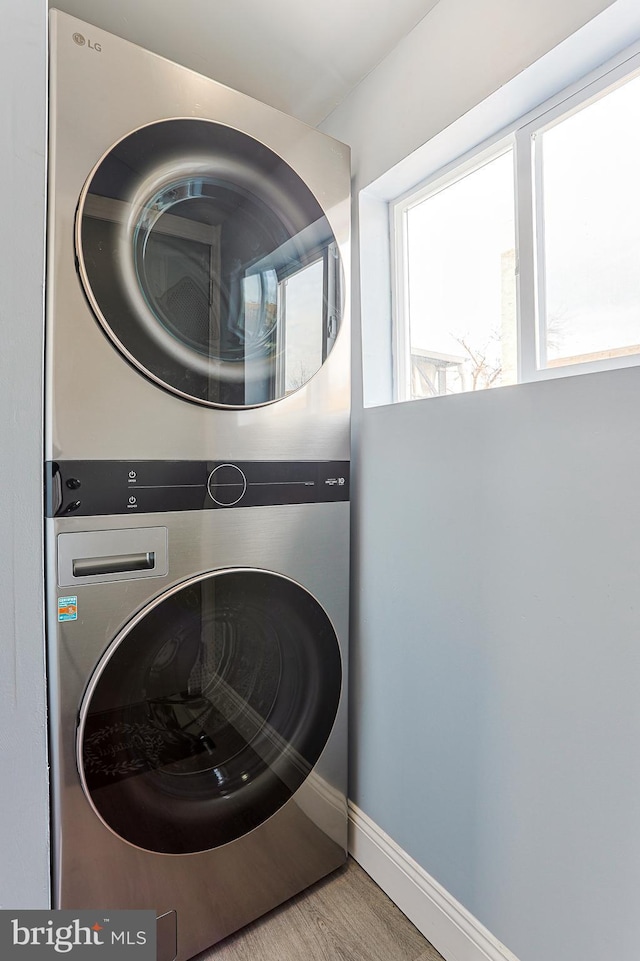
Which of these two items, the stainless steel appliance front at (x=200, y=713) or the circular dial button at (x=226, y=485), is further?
the circular dial button at (x=226, y=485)

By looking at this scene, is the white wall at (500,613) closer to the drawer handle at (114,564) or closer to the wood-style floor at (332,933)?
the wood-style floor at (332,933)

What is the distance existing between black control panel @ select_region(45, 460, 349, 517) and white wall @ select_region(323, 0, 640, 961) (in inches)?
8.4

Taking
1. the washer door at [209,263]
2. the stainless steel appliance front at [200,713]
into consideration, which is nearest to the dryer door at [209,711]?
the stainless steel appliance front at [200,713]

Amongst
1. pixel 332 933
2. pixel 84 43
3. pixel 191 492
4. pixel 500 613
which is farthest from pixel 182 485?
pixel 332 933

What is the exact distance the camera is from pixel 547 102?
1.11 meters

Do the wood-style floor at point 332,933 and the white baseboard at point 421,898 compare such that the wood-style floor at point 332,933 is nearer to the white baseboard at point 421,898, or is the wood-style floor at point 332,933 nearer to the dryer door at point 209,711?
the white baseboard at point 421,898

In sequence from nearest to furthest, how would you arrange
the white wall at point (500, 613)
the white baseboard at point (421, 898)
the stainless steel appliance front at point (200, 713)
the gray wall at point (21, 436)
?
the gray wall at point (21, 436), the white wall at point (500, 613), the stainless steel appliance front at point (200, 713), the white baseboard at point (421, 898)

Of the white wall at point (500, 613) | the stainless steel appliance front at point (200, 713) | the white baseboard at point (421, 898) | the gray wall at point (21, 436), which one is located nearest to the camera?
the gray wall at point (21, 436)

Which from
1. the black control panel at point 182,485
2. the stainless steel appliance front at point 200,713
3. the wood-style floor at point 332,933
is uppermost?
the black control panel at point 182,485

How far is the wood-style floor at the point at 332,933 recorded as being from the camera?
121cm

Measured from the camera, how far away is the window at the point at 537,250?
3.28 feet

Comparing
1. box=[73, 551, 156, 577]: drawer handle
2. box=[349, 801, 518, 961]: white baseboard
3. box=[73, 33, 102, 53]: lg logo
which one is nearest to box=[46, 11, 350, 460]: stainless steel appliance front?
box=[73, 33, 102, 53]: lg logo

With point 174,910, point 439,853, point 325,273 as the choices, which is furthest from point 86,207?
point 439,853

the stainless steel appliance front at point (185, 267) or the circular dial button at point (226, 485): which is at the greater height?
the stainless steel appliance front at point (185, 267)
